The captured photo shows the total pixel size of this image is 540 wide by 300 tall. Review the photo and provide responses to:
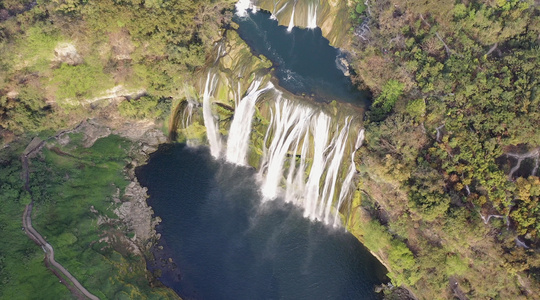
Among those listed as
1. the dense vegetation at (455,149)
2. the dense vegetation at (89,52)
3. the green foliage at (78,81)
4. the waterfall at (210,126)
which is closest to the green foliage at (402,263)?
the dense vegetation at (455,149)

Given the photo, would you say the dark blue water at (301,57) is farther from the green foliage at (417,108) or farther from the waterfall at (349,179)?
the green foliage at (417,108)

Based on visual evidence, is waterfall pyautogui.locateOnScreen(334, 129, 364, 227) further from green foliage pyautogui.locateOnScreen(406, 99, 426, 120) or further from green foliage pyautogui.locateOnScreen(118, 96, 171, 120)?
green foliage pyautogui.locateOnScreen(118, 96, 171, 120)

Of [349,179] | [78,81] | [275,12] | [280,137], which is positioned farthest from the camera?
[275,12]

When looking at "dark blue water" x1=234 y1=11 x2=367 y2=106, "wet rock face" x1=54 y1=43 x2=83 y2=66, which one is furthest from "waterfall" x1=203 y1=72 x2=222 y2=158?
"wet rock face" x1=54 y1=43 x2=83 y2=66

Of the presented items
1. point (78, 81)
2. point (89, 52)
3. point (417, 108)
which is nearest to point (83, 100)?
point (78, 81)

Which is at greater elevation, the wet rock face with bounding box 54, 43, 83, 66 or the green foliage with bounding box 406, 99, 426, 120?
the green foliage with bounding box 406, 99, 426, 120

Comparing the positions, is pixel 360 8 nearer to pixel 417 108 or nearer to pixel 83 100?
pixel 417 108
